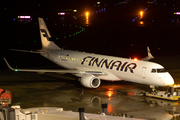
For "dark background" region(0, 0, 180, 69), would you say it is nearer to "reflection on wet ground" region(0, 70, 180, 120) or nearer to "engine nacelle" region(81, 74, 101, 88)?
"reflection on wet ground" region(0, 70, 180, 120)

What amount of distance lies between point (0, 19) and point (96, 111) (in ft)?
439

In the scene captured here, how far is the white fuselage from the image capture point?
101 feet

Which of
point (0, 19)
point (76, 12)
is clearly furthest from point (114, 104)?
point (76, 12)

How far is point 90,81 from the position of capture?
33312 mm

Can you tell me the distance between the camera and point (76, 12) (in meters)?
190

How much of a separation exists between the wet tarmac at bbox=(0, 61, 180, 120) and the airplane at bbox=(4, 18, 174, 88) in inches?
62.9

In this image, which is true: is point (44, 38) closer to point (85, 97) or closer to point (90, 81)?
point (90, 81)

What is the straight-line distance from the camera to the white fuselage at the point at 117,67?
30781mm

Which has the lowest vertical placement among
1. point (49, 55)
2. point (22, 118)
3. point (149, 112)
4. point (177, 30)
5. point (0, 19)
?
point (149, 112)

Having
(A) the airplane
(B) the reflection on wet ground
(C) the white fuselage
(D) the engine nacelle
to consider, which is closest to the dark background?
(C) the white fuselage

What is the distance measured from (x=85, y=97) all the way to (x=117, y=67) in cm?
553

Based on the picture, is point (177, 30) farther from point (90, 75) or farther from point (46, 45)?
point (90, 75)

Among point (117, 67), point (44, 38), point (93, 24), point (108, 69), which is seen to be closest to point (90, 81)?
point (108, 69)

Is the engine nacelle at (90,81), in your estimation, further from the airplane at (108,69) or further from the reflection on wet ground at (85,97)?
the reflection on wet ground at (85,97)
